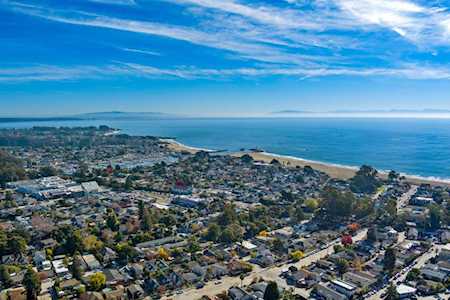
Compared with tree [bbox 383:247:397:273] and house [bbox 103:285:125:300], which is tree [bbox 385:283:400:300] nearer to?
tree [bbox 383:247:397:273]

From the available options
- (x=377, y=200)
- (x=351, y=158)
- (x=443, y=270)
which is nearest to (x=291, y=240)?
(x=443, y=270)

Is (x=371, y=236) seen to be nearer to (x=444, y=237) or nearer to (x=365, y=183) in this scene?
(x=444, y=237)

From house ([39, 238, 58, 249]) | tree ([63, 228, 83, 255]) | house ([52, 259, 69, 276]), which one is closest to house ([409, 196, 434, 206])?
tree ([63, 228, 83, 255])

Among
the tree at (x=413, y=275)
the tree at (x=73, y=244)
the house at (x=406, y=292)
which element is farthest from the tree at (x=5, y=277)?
the tree at (x=413, y=275)

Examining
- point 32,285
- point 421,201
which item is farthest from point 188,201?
point 421,201

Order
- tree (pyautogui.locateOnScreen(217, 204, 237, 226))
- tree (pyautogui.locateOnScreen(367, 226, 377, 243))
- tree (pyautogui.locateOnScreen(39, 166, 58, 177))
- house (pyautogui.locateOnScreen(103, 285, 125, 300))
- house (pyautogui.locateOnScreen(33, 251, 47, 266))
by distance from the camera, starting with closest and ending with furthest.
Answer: house (pyautogui.locateOnScreen(103, 285, 125, 300)) < house (pyautogui.locateOnScreen(33, 251, 47, 266)) < tree (pyautogui.locateOnScreen(367, 226, 377, 243)) < tree (pyautogui.locateOnScreen(217, 204, 237, 226)) < tree (pyautogui.locateOnScreen(39, 166, 58, 177))
